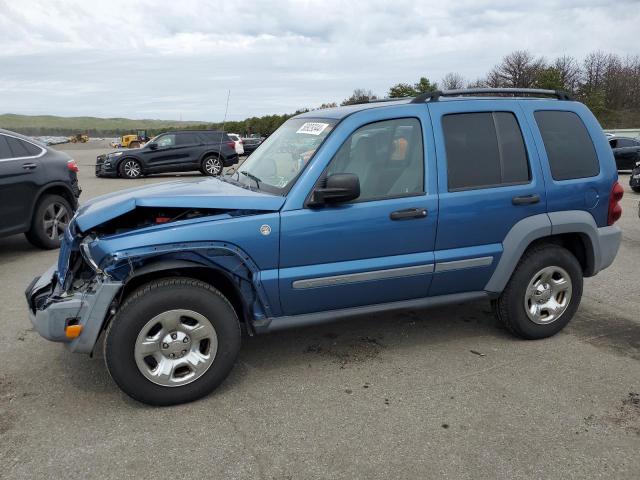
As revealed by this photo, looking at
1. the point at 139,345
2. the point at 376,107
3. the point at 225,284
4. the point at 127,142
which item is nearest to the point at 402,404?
the point at 225,284

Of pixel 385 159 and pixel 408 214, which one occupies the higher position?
pixel 385 159

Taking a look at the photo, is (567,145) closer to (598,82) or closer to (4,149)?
(4,149)

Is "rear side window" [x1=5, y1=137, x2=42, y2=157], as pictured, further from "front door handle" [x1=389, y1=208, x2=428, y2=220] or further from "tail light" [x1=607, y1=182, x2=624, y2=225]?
"tail light" [x1=607, y1=182, x2=624, y2=225]

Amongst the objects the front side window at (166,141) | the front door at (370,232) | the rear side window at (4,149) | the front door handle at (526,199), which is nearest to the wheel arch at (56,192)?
the rear side window at (4,149)

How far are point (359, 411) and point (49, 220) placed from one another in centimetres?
603

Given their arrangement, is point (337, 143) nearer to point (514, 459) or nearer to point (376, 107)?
point (376, 107)

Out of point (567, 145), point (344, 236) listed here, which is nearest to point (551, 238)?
point (567, 145)

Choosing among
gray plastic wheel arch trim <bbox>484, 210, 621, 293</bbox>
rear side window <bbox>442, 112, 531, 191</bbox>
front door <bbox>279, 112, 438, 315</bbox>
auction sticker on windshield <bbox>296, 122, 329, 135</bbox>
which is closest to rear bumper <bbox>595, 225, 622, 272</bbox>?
gray plastic wheel arch trim <bbox>484, 210, 621, 293</bbox>

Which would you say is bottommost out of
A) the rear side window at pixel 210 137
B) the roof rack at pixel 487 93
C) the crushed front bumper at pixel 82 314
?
the crushed front bumper at pixel 82 314

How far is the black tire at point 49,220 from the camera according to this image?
744 centimetres

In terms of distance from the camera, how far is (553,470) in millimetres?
2771

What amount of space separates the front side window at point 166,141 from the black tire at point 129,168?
1.05m

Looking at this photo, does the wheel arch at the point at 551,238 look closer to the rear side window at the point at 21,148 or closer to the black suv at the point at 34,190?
the black suv at the point at 34,190

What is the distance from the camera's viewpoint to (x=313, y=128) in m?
4.06
